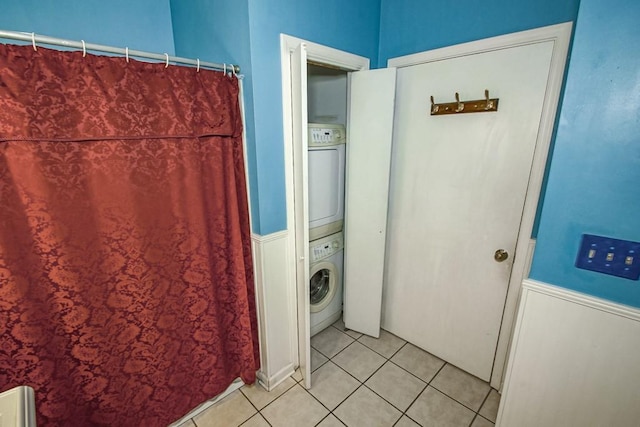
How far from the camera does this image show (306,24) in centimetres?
146

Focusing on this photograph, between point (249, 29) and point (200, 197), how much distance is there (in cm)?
82

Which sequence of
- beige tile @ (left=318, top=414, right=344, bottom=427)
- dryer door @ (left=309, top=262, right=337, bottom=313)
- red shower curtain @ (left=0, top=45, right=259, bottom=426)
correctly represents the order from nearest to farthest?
red shower curtain @ (left=0, top=45, right=259, bottom=426) → beige tile @ (left=318, top=414, right=344, bottom=427) → dryer door @ (left=309, top=262, right=337, bottom=313)

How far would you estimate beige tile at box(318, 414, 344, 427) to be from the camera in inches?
59.2

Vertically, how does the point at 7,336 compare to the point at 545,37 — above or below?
below

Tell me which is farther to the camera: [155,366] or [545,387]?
[155,366]

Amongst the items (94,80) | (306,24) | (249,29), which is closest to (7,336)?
(94,80)

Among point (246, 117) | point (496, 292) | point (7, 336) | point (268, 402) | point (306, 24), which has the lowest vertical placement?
point (268, 402)

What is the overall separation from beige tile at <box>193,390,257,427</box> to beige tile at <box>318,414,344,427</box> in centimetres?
41

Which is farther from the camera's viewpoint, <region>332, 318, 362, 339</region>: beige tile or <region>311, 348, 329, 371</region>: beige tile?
<region>332, 318, 362, 339</region>: beige tile

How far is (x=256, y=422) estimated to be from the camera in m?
1.52

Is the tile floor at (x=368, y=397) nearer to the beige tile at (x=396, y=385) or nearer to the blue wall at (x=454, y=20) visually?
the beige tile at (x=396, y=385)

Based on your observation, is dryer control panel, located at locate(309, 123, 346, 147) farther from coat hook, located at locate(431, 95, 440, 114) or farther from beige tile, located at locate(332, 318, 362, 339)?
beige tile, located at locate(332, 318, 362, 339)

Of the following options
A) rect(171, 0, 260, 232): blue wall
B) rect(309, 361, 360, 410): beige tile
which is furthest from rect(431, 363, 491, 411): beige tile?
rect(171, 0, 260, 232): blue wall

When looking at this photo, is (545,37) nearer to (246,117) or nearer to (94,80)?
(246,117)
